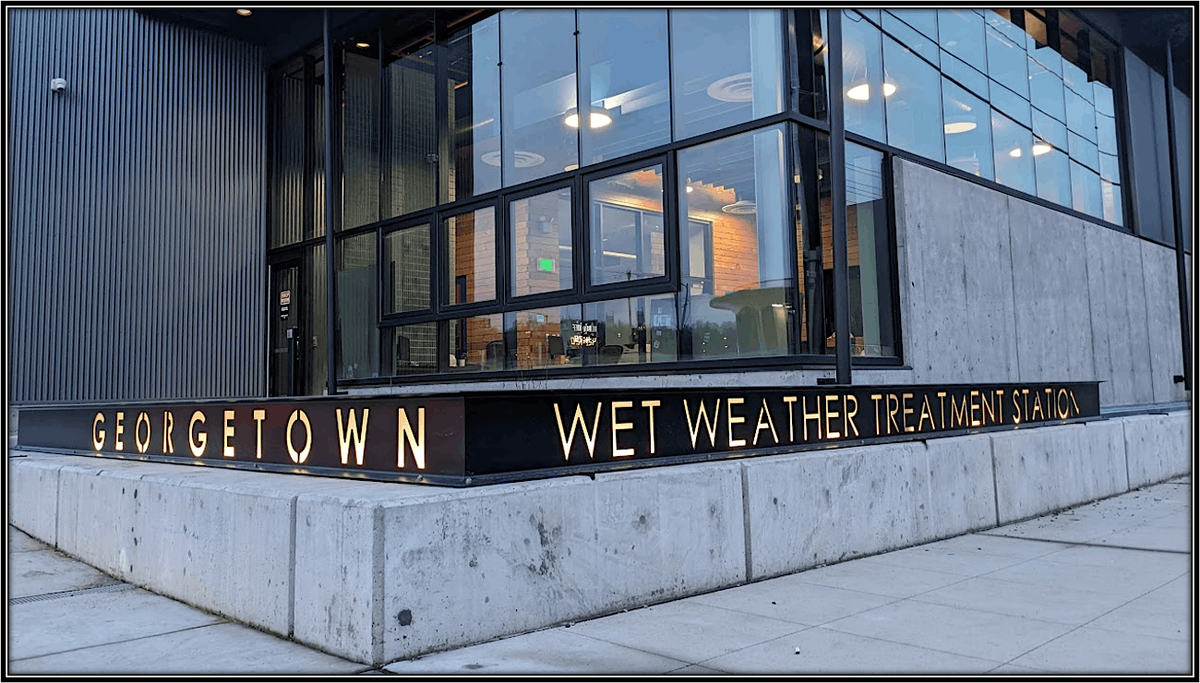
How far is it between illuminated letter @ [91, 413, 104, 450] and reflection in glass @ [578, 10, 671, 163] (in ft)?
23.9

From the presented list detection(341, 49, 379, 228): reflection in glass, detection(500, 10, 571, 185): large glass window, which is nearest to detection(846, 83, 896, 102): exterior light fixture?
detection(500, 10, 571, 185): large glass window

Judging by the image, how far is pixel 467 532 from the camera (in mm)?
3852

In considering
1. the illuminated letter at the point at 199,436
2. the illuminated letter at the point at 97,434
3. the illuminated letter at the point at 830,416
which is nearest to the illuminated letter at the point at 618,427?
the illuminated letter at the point at 830,416

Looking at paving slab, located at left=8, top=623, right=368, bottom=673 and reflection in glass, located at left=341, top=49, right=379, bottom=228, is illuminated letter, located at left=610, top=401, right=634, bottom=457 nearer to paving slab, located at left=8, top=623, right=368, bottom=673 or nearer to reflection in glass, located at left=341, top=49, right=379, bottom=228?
paving slab, located at left=8, top=623, right=368, bottom=673

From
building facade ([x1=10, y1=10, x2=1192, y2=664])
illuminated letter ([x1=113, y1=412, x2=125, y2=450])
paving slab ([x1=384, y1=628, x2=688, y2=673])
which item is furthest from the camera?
illuminated letter ([x1=113, y1=412, x2=125, y2=450])

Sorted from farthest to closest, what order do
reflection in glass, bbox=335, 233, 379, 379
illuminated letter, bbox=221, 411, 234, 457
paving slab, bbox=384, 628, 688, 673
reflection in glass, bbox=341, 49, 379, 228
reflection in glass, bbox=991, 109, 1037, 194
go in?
reflection in glass, bbox=341, 49, 379, 228 < reflection in glass, bbox=335, 233, 379, 379 < reflection in glass, bbox=991, 109, 1037, 194 < illuminated letter, bbox=221, 411, 234, 457 < paving slab, bbox=384, 628, 688, 673

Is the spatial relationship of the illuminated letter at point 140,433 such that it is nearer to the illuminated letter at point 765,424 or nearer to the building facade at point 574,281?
the building facade at point 574,281

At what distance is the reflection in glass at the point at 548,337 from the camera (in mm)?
11992

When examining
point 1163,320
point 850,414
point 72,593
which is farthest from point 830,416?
point 1163,320

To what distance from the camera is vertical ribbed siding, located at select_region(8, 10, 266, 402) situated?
51.8 ft

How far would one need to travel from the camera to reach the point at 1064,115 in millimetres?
17531

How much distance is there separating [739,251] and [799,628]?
6769 millimetres

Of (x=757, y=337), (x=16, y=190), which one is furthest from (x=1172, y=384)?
(x=16, y=190)
